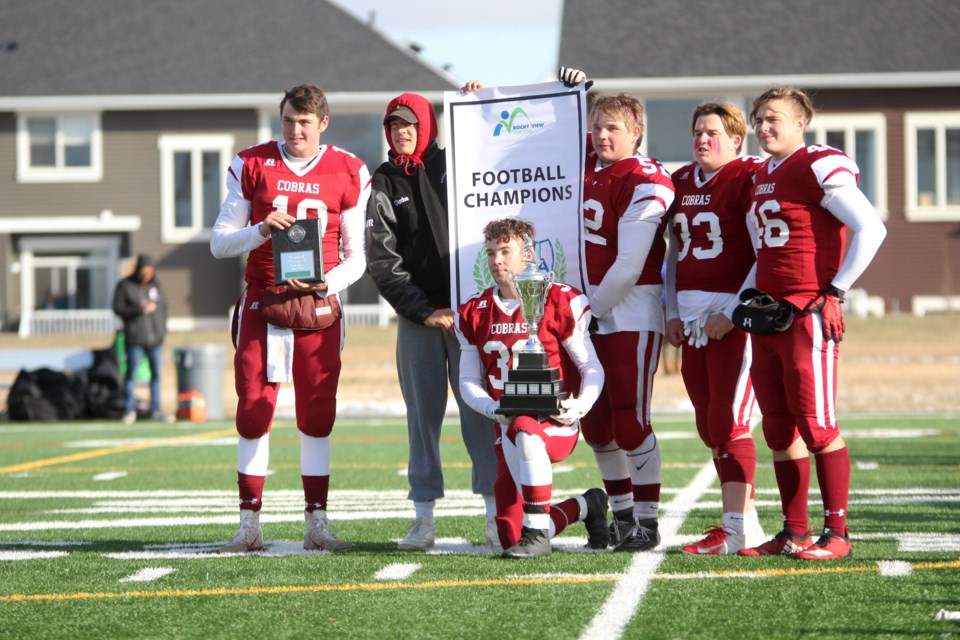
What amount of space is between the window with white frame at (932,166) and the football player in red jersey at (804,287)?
2714cm

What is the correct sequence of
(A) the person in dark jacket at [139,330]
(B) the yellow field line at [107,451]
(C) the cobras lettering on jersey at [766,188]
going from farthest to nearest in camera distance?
(A) the person in dark jacket at [139,330] < (B) the yellow field line at [107,451] < (C) the cobras lettering on jersey at [766,188]

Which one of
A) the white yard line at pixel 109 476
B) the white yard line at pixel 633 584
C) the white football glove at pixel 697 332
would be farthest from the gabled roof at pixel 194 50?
the white football glove at pixel 697 332

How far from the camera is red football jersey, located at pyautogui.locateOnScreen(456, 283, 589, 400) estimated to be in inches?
245

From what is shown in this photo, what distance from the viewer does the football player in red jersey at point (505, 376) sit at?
606 centimetres

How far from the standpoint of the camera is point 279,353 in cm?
663

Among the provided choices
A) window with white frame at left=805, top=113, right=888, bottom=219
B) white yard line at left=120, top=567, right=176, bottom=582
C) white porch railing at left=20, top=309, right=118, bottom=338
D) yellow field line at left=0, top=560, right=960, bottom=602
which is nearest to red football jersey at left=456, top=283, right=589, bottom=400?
yellow field line at left=0, top=560, right=960, bottom=602

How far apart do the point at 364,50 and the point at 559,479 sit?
25.8m

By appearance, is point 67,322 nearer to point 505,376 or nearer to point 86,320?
point 86,320

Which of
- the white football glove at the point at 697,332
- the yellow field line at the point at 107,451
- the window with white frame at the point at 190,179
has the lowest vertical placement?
the yellow field line at the point at 107,451

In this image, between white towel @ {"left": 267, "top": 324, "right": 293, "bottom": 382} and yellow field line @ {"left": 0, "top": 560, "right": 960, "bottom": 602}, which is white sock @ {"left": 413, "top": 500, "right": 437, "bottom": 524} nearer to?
white towel @ {"left": 267, "top": 324, "right": 293, "bottom": 382}

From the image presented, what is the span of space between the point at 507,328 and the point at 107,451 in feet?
25.5

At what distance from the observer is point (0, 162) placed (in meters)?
33.4

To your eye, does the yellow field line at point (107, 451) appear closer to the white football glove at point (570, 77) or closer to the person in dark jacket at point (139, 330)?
the person in dark jacket at point (139, 330)

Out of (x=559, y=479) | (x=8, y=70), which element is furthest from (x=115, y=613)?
(x=8, y=70)
